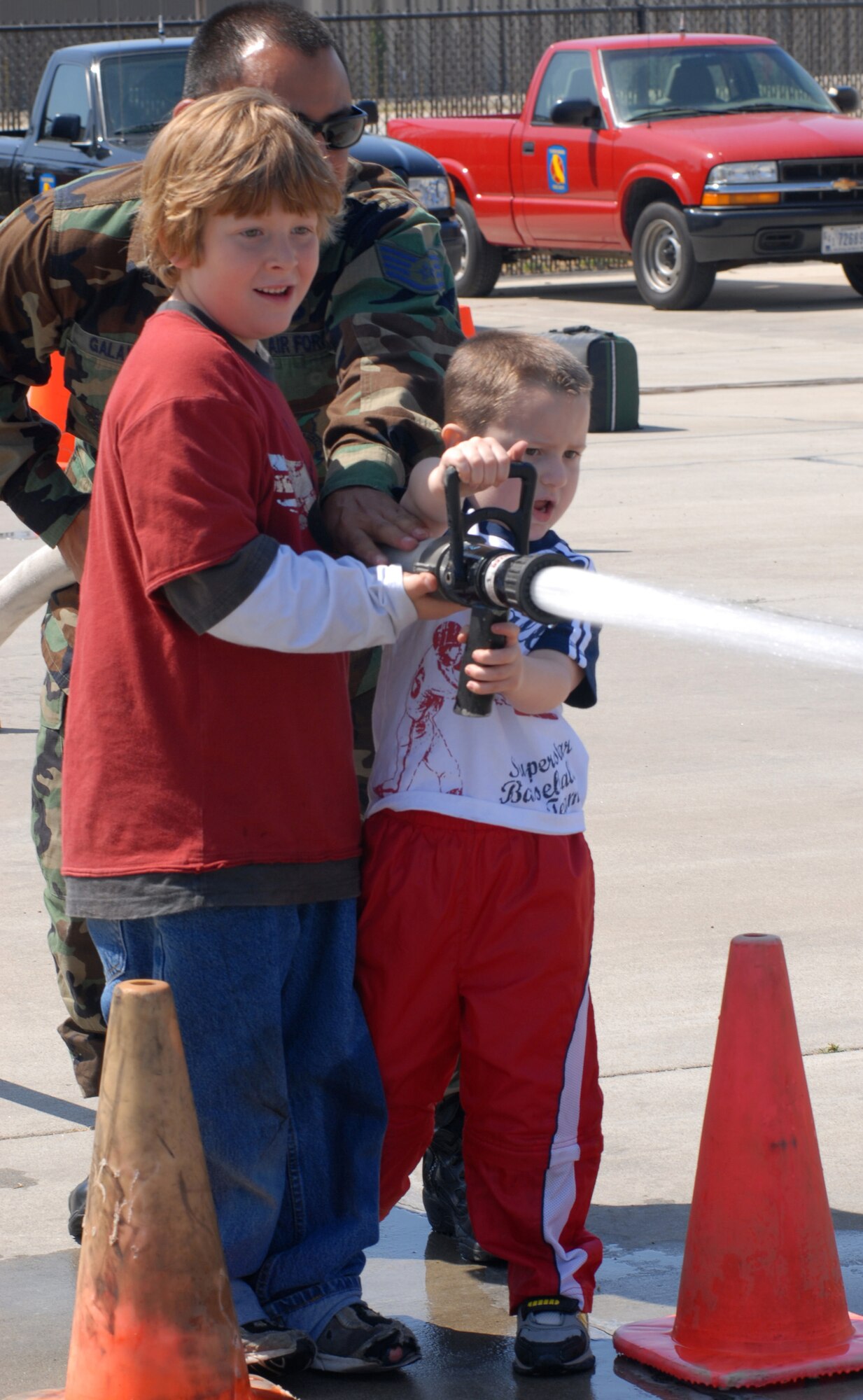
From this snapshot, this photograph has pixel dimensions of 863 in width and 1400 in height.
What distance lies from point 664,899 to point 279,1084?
2194 mm

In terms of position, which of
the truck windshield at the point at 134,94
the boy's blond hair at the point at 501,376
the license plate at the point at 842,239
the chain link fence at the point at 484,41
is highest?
the chain link fence at the point at 484,41

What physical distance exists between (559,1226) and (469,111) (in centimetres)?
2472

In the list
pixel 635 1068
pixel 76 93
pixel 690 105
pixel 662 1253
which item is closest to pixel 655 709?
pixel 635 1068

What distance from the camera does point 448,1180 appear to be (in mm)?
3299

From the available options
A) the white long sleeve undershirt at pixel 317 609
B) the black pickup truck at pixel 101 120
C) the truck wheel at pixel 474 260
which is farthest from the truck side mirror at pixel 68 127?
the white long sleeve undershirt at pixel 317 609

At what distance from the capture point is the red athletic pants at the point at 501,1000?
283cm

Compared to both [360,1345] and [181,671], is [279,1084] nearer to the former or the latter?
[360,1345]

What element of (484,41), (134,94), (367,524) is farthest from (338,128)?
(484,41)

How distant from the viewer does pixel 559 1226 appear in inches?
112

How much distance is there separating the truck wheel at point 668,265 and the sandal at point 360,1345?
1414cm

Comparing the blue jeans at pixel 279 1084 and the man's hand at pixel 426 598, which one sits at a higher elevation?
the man's hand at pixel 426 598

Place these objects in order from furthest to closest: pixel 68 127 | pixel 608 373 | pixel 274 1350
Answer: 1. pixel 68 127
2. pixel 608 373
3. pixel 274 1350

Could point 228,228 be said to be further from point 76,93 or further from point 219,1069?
point 76,93

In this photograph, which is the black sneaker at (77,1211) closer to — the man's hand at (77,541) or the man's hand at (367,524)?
the man's hand at (77,541)
